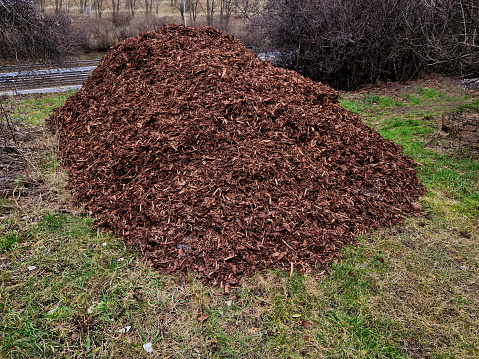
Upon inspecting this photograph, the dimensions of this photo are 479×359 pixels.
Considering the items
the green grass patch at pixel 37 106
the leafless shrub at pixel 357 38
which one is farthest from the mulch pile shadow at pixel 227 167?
the leafless shrub at pixel 357 38

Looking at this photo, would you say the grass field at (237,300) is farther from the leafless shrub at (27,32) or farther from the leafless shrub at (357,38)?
the leafless shrub at (357,38)

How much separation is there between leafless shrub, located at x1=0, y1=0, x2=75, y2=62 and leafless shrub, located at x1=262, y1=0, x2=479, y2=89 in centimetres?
656

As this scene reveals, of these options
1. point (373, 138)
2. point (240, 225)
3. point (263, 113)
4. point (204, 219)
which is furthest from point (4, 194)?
point (373, 138)

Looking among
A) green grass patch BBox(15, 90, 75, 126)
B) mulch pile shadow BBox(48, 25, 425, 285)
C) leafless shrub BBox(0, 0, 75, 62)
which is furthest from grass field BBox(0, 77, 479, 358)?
leafless shrub BBox(0, 0, 75, 62)

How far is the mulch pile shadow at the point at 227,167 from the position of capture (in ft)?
10.5

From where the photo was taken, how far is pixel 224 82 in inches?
176

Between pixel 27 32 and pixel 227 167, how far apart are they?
774 cm

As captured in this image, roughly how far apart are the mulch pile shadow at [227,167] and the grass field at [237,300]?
22 cm

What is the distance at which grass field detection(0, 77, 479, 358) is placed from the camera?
7.89 ft

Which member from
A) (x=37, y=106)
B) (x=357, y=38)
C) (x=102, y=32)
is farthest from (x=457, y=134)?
(x=102, y=32)

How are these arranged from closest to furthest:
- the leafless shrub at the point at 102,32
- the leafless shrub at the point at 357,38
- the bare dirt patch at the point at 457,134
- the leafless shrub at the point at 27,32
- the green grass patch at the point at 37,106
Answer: the bare dirt patch at the point at 457,134 → the green grass patch at the point at 37,106 → the leafless shrub at the point at 27,32 → the leafless shrub at the point at 357,38 → the leafless shrub at the point at 102,32

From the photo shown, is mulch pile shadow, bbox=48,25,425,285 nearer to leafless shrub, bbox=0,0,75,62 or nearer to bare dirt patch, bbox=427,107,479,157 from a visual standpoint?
bare dirt patch, bbox=427,107,479,157

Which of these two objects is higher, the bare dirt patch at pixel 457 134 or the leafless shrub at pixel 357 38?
the leafless shrub at pixel 357 38

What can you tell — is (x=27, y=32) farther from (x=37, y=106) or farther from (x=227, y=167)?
(x=227, y=167)
